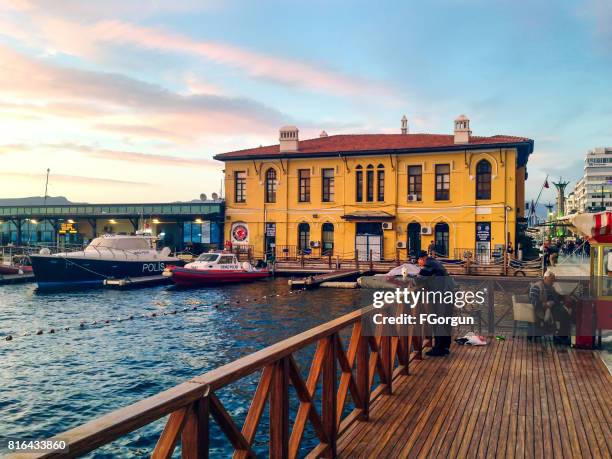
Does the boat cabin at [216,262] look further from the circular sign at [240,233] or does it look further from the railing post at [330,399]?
the railing post at [330,399]

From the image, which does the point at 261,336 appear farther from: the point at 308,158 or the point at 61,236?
the point at 61,236

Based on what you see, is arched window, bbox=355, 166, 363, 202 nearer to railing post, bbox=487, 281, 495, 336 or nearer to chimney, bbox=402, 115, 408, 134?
chimney, bbox=402, 115, 408, 134

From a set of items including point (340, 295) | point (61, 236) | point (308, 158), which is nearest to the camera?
point (340, 295)

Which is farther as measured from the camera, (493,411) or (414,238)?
(414,238)

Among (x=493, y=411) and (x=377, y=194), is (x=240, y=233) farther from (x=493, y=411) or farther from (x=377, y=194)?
(x=493, y=411)

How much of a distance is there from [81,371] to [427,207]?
3111 centimetres

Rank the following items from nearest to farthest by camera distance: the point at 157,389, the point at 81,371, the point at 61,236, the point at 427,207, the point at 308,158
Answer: the point at 157,389 → the point at 81,371 → the point at 427,207 → the point at 308,158 → the point at 61,236

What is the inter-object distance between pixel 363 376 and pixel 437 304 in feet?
12.6

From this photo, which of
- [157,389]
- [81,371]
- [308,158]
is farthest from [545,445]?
[308,158]

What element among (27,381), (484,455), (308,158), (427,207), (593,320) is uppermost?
(308,158)

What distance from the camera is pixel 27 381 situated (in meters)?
13.1

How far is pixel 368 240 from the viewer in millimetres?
41438

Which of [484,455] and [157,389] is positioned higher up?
[484,455]

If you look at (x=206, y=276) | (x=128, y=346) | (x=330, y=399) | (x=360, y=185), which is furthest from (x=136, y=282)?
(x=330, y=399)
